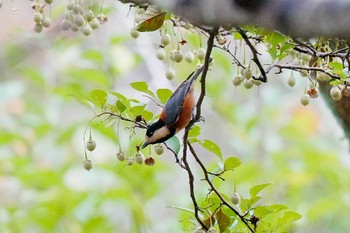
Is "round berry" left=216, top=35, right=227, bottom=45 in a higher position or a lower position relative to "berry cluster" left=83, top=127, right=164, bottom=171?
higher

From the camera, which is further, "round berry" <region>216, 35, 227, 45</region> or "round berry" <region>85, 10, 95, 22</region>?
"round berry" <region>85, 10, 95, 22</region>

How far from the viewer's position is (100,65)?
1.44 metres

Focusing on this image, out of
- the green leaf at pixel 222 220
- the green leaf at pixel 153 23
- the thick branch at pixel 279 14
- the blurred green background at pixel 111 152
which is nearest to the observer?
the thick branch at pixel 279 14

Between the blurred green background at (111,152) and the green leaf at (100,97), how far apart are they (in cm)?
43

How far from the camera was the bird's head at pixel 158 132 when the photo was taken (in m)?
0.58

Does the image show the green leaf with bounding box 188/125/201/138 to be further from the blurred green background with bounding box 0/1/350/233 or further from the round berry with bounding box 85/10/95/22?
the blurred green background with bounding box 0/1/350/233

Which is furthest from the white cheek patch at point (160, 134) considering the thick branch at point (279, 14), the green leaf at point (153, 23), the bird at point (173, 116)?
the thick branch at point (279, 14)

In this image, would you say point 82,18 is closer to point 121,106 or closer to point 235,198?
point 121,106

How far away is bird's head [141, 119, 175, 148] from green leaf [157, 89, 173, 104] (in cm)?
3

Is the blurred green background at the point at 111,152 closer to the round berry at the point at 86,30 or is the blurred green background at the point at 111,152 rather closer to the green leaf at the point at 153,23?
the round berry at the point at 86,30

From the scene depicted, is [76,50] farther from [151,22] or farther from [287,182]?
[151,22]

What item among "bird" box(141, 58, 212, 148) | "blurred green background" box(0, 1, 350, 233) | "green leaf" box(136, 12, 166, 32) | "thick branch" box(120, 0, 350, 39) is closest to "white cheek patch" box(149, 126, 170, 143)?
"bird" box(141, 58, 212, 148)

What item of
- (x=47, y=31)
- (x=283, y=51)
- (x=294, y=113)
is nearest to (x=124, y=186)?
(x=47, y=31)

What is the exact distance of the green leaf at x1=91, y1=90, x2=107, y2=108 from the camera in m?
0.61
